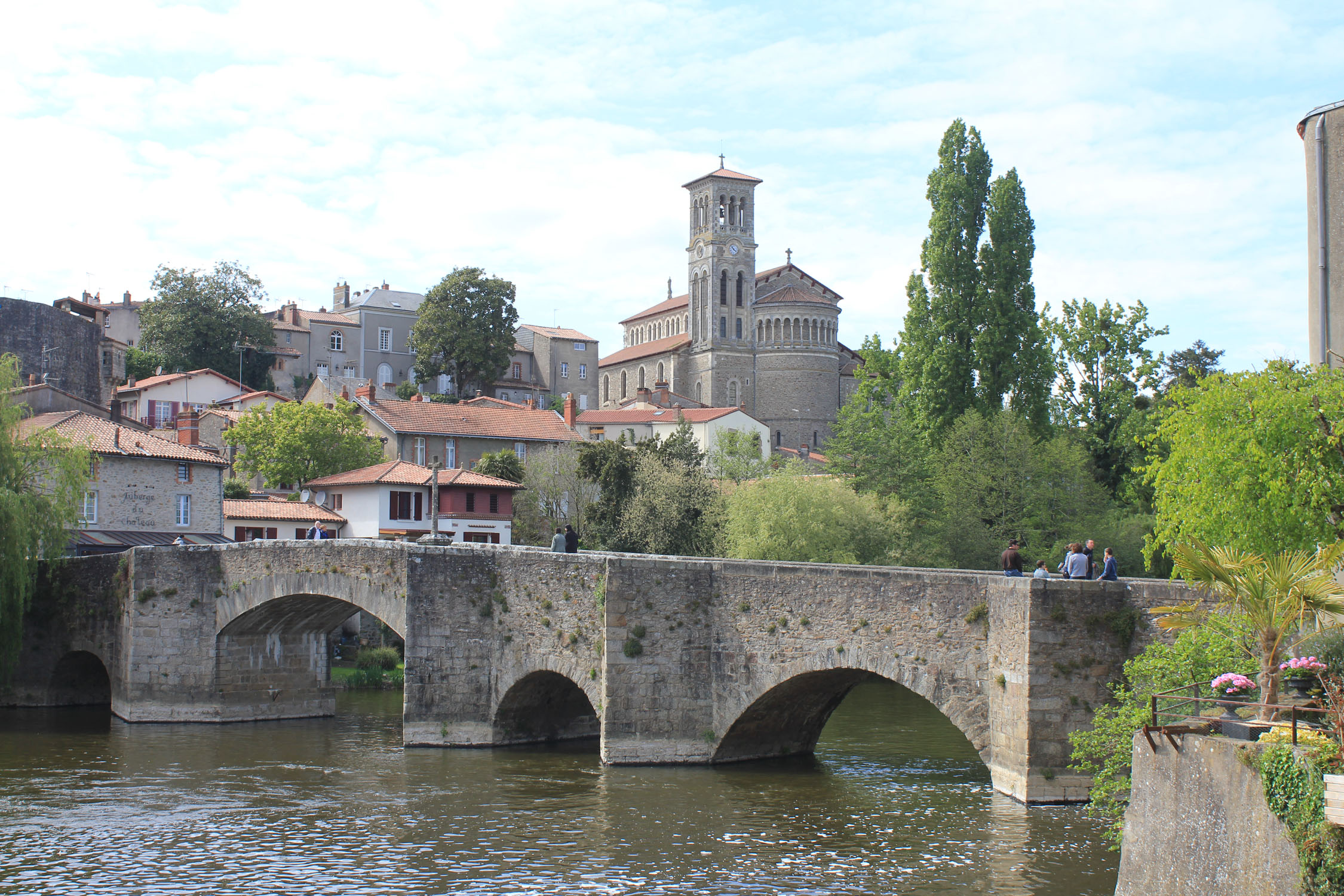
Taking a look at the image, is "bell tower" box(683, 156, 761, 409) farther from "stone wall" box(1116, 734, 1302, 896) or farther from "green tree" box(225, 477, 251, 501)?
"stone wall" box(1116, 734, 1302, 896)

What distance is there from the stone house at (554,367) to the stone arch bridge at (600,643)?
60.0m

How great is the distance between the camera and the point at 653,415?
79812 millimetres

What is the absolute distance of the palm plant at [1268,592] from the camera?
13.0m

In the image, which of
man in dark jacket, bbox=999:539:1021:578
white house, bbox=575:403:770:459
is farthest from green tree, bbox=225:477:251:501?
man in dark jacket, bbox=999:539:1021:578

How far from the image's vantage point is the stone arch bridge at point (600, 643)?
751 inches

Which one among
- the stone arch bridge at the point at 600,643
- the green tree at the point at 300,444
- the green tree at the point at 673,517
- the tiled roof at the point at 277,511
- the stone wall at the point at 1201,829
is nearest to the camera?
the stone wall at the point at 1201,829

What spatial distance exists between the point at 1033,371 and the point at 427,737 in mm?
26052

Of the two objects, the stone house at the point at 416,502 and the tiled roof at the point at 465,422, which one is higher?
the tiled roof at the point at 465,422

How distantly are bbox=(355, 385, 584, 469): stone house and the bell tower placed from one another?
3568cm

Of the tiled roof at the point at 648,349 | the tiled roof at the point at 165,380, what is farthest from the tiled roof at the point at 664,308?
the tiled roof at the point at 165,380

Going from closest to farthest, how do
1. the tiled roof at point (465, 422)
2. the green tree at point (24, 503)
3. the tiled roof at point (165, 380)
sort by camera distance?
the green tree at point (24, 503) → the tiled roof at point (465, 422) → the tiled roof at point (165, 380)

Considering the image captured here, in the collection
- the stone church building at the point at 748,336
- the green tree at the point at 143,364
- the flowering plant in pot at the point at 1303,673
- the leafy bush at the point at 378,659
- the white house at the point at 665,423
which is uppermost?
the stone church building at the point at 748,336

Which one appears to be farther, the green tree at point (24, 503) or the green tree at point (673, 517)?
the green tree at point (673, 517)

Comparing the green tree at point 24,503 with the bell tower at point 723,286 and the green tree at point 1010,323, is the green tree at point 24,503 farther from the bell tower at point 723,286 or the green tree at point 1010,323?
the bell tower at point 723,286
